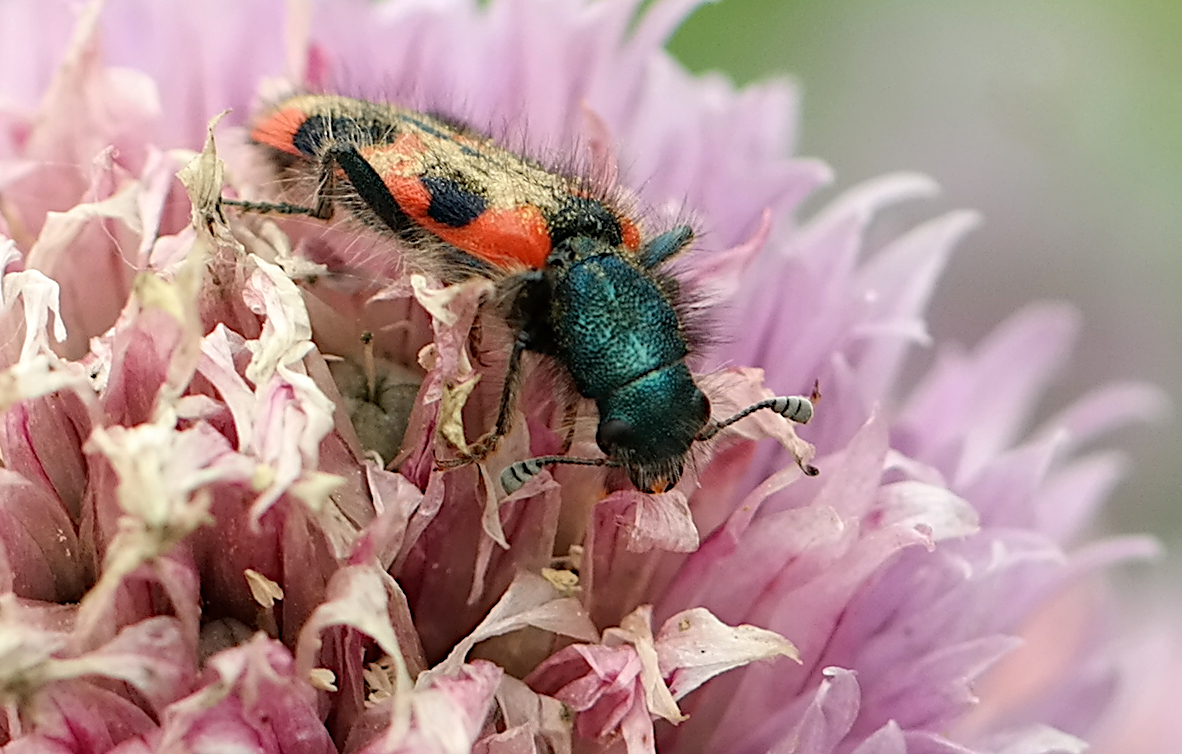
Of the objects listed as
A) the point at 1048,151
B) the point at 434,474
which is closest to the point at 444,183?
the point at 434,474

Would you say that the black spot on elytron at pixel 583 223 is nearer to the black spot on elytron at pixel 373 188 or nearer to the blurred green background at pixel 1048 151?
the black spot on elytron at pixel 373 188

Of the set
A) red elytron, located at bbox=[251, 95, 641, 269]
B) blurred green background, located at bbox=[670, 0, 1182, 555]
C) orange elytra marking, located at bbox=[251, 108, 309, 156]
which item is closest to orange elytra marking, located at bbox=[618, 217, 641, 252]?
red elytron, located at bbox=[251, 95, 641, 269]

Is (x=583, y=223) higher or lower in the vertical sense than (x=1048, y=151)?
higher

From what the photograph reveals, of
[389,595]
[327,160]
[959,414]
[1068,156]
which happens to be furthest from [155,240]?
[1068,156]

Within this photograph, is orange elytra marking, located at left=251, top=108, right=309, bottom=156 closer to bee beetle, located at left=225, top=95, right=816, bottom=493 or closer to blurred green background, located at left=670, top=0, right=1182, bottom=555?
bee beetle, located at left=225, top=95, right=816, bottom=493

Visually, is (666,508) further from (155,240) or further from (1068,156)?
(1068,156)

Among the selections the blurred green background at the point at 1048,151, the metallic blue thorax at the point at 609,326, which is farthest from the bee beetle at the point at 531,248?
the blurred green background at the point at 1048,151

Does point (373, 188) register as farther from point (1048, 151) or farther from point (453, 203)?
point (1048, 151)
